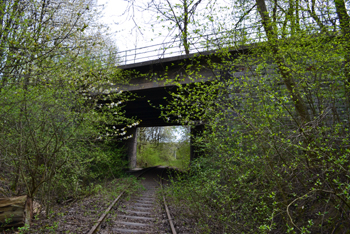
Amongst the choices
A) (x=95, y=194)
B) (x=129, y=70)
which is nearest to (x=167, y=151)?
(x=129, y=70)

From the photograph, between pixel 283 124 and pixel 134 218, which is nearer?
pixel 283 124

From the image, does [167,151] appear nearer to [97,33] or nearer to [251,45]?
[97,33]

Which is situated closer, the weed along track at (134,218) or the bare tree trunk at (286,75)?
the bare tree trunk at (286,75)

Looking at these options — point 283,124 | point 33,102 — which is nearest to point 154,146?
point 33,102

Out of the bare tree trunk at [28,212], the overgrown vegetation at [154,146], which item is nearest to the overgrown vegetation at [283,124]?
the bare tree trunk at [28,212]

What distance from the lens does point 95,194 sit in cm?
852

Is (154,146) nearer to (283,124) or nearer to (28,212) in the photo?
(28,212)

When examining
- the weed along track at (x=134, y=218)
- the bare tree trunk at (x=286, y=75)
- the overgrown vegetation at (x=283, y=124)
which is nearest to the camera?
the overgrown vegetation at (x=283, y=124)

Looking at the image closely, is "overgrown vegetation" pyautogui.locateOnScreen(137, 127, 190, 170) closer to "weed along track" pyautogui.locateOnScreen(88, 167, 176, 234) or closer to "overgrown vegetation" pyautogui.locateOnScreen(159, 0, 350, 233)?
"weed along track" pyautogui.locateOnScreen(88, 167, 176, 234)

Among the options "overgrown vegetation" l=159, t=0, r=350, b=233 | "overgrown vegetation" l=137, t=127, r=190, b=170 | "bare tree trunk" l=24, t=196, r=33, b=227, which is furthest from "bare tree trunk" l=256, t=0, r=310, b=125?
"overgrown vegetation" l=137, t=127, r=190, b=170

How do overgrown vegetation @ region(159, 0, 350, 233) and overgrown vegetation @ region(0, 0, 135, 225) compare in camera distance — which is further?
overgrown vegetation @ region(0, 0, 135, 225)

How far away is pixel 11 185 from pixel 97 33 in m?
6.65

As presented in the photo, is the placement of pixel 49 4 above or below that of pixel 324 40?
above

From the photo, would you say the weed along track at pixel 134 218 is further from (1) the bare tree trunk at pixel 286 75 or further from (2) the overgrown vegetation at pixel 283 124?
(1) the bare tree trunk at pixel 286 75
